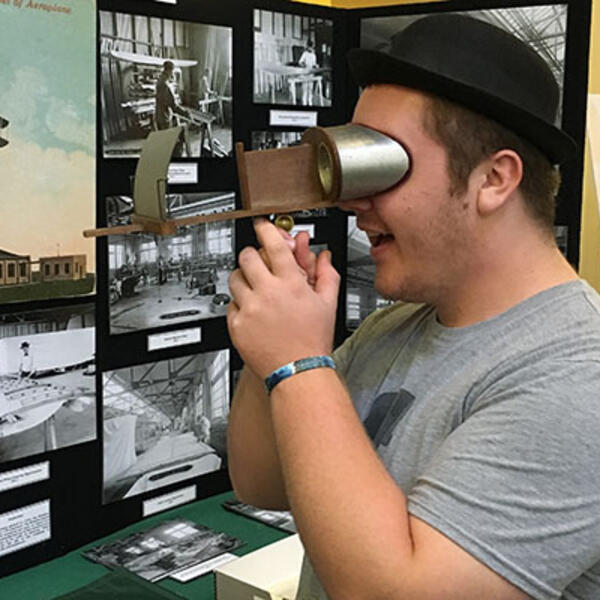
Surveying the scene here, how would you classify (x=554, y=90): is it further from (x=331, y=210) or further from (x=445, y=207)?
(x=331, y=210)

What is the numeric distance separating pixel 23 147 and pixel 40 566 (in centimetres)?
72

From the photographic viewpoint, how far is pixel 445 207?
857 millimetres

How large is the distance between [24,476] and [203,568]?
35cm

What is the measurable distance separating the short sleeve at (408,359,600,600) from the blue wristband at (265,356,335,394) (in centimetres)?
15

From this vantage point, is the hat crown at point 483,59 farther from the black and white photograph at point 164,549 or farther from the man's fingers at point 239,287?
the black and white photograph at point 164,549

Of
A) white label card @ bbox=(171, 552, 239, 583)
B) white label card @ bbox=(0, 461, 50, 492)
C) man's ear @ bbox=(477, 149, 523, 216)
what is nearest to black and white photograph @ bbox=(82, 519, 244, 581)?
white label card @ bbox=(171, 552, 239, 583)

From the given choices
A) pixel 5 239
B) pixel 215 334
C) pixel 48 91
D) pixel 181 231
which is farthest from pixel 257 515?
pixel 48 91

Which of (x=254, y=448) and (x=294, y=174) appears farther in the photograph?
(x=254, y=448)

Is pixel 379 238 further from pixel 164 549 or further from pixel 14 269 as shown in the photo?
pixel 164 549

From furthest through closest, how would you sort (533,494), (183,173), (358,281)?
(358,281) < (183,173) < (533,494)

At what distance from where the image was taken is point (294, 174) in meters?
0.90

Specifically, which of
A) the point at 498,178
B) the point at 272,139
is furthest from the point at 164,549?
the point at 498,178

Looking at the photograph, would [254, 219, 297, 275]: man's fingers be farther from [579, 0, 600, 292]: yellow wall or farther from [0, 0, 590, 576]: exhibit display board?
[579, 0, 600, 292]: yellow wall

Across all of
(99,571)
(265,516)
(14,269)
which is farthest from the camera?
(265,516)
